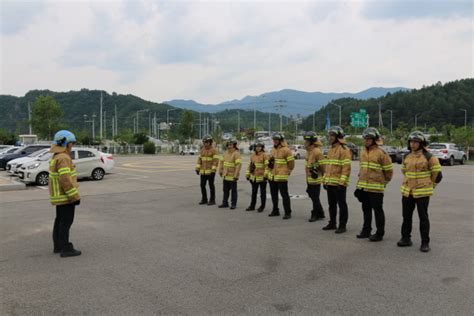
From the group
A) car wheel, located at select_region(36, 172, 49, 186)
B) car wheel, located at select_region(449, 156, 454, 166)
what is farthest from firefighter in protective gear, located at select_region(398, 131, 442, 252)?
car wheel, located at select_region(449, 156, 454, 166)

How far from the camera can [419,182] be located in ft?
22.0

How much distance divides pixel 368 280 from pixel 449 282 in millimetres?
974

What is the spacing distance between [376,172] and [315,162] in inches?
78.6

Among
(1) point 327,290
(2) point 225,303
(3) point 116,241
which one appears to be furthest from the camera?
(3) point 116,241

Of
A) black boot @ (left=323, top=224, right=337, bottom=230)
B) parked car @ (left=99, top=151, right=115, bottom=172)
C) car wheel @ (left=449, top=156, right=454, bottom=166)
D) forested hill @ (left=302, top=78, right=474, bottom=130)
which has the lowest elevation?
black boot @ (left=323, top=224, right=337, bottom=230)

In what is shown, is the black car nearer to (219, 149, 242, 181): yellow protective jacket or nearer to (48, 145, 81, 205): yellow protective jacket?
(219, 149, 242, 181): yellow protective jacket

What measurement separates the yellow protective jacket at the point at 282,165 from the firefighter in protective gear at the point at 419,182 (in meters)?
3.11

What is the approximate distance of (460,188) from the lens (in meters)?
15.6

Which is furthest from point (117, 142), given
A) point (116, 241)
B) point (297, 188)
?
point (116, 241)

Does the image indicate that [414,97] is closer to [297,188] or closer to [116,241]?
[297,188]

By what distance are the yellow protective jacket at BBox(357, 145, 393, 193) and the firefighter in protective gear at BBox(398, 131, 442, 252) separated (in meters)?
0.37

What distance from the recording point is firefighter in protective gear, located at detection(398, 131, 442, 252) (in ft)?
21.9

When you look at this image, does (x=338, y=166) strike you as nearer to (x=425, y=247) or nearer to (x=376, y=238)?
(x=376, y=238)

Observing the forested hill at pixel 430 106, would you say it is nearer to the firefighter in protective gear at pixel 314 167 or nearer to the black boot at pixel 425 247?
the firefighter in protective gear at pixel 314 167
